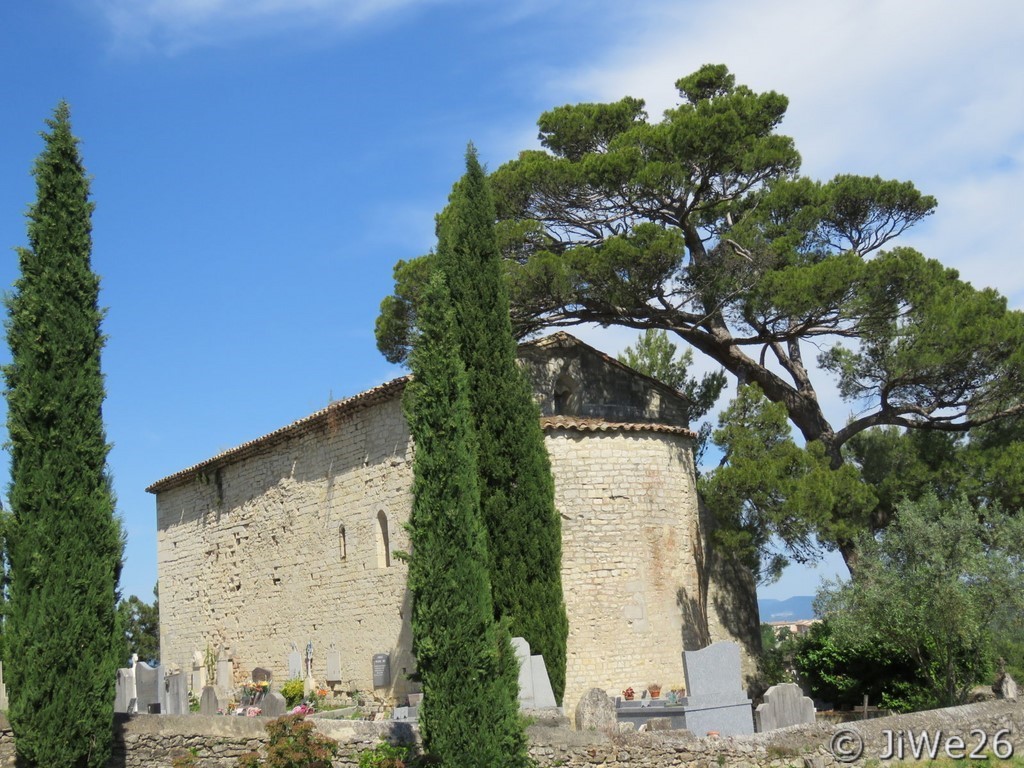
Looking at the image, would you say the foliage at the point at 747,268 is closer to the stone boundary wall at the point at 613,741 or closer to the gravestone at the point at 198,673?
the stone boundary wall at the point at 613,741

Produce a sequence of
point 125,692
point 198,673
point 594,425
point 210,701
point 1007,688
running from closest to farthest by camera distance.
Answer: point 1007,688 < point 210,701 < point 594,425 < point 125,692 < point 198,673

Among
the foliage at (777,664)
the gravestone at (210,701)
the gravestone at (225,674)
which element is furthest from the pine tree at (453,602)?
the gravestone at (225,674)

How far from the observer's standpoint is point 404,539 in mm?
18500

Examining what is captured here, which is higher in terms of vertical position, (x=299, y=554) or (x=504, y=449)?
(x=504, y=449)

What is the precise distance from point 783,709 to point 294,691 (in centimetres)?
1022

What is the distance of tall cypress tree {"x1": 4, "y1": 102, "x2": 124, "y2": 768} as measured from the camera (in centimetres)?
1140

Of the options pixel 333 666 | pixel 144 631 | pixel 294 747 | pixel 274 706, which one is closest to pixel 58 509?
pixel 294 747

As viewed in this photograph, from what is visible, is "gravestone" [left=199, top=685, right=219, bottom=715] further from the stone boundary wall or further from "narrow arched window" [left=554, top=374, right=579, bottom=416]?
"narrow arched window" [left=554, top=374, right=579, bottom=416]

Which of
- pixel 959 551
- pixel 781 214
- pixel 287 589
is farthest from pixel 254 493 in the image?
pixel 959 551

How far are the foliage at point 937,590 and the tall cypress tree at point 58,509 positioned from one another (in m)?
10.3

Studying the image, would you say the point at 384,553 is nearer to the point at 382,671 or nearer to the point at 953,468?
the point at 382,671

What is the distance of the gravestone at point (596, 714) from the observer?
12.1 metres

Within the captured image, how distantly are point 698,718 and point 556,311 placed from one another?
8.66 metres

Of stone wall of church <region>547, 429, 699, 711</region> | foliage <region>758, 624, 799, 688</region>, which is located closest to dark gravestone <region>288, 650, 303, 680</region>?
stone wall of church <region>547, 429, 699, 711</region>
